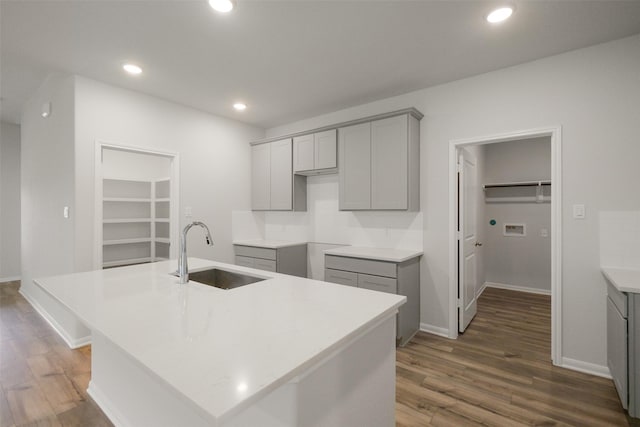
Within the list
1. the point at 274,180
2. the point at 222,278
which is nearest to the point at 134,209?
the point at 274,180

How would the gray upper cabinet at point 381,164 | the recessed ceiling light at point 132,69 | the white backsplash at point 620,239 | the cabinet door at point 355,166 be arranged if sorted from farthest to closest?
the cabinet door at point 355,166 → the gray upper cabinet at point 381,164 → the recessed ceiling light at point 132,69 → the white backsplash at point 620,239

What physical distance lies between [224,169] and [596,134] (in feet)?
13.1

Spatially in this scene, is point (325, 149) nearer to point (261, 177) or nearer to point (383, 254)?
point (261, 177)

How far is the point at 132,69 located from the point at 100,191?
48.7 inches

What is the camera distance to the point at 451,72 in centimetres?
285

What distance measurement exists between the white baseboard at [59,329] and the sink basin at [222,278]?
1.75m

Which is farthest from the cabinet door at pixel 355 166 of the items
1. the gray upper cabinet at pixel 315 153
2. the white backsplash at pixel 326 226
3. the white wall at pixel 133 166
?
the white wall at pixel 133 166

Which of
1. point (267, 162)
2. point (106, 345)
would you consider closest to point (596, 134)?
point (267, 162)

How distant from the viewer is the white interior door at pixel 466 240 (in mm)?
3109

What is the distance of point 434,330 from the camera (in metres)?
3.18

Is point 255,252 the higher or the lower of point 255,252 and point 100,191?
the lower

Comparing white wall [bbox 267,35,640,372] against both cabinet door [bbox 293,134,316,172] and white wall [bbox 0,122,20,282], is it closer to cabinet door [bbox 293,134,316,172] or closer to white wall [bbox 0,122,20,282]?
cabinet door [bbox 293,134,316,172]

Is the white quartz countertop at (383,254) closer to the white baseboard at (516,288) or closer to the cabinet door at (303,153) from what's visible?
the cabinet door at (303,153)

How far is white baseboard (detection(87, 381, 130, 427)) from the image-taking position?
1.84 metres
